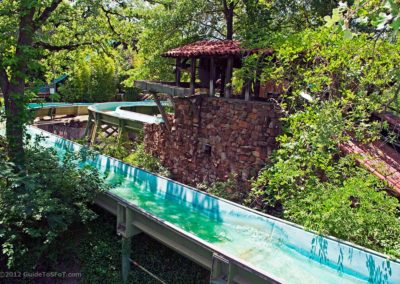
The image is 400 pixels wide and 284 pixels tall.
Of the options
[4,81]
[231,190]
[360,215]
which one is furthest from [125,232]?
[360,215]

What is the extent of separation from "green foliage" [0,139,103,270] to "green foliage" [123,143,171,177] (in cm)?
327

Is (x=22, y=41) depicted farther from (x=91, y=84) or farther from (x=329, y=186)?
(x=91, y=84)

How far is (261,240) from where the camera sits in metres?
6.05

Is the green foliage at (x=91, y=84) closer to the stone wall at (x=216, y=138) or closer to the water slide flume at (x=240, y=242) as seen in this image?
the stone wall at (x=216, y=138)

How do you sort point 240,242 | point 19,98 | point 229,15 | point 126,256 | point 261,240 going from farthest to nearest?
point 229,15 < point 126,256 < point 19,98 < point 240,242 < point 261,240

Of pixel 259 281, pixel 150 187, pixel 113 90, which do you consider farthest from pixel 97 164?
pixel 113 90

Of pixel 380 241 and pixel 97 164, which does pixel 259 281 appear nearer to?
pixel 380 241

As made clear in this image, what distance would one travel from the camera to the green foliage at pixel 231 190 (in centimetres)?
775

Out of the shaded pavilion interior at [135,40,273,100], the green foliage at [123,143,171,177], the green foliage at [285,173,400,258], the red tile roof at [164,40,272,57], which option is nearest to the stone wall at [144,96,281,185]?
the green foliage at [123,143,171,177]

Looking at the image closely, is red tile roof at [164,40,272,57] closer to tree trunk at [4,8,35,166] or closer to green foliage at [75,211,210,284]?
tree trunk at [4,8,35,166]

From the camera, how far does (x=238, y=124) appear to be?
800cm

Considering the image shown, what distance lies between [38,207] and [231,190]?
4191mm

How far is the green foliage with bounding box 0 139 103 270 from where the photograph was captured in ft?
18.4

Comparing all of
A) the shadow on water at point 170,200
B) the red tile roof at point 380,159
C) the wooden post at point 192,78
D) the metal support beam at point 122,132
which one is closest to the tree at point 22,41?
the shadow on water at point 170,200
